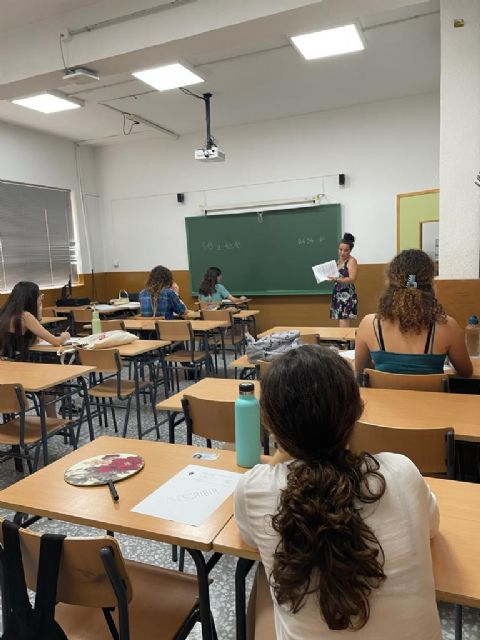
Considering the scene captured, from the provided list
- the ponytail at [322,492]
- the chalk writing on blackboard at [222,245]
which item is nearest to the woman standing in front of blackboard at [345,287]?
the chalk writing on blackboard at [222,245]

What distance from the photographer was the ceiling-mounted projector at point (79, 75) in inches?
154

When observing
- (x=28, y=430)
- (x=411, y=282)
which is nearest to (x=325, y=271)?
(x=411, y=282)

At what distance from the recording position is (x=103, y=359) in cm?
351

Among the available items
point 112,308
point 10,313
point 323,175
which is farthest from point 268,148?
point 10,313

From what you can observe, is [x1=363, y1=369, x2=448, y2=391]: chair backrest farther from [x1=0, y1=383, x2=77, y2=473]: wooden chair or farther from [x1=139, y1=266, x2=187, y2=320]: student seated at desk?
[x1=139, y1=266, x2=187, y2=320]: student seated at desk

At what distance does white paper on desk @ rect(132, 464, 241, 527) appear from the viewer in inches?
50.0

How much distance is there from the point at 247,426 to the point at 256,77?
195 inches

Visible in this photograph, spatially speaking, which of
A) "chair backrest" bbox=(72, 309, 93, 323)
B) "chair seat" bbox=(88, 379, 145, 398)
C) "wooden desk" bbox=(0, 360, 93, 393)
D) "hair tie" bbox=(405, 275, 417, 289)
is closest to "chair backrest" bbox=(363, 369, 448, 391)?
"hair tie" bbox=(405, 275, 417, 289)

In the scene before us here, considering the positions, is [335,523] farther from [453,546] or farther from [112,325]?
[112,325]

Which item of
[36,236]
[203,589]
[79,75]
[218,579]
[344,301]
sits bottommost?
[218,579]

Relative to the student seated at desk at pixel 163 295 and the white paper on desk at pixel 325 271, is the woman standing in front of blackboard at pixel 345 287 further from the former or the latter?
the student seated at desk at pixel 163 295

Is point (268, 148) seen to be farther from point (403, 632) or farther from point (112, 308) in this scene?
point (403, 632)

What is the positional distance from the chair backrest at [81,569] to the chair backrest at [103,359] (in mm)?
2402

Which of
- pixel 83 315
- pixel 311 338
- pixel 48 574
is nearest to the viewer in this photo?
pixel 48 574
